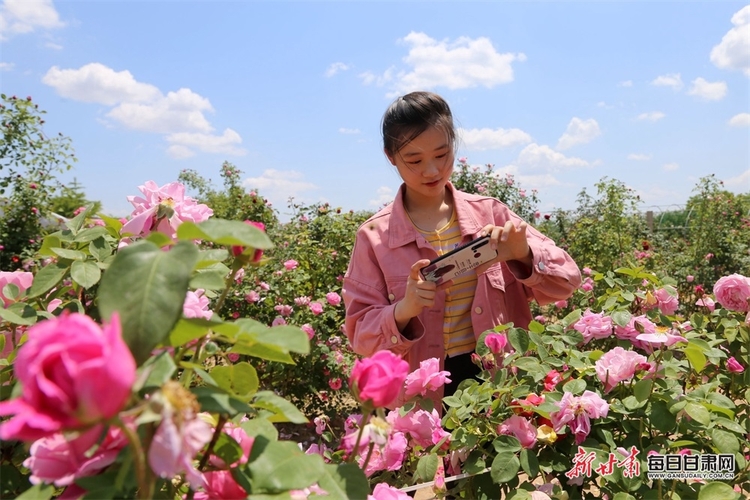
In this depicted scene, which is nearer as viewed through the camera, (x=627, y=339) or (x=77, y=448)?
(x=77, y=448)

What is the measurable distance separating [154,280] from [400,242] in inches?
53.8

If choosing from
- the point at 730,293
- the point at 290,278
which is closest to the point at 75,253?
the point at 730,293

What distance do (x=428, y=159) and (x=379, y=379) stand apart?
3.76 ft

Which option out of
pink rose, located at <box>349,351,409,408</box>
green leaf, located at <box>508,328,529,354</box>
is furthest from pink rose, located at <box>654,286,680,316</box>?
pink rose, located at <box>349,351,409,408</box>

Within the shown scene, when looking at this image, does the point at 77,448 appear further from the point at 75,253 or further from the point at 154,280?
the point at 75,253

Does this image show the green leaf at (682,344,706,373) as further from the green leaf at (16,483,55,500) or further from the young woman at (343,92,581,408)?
the green leaf at (16,483,55,500)

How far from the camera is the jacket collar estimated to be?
5.66ft

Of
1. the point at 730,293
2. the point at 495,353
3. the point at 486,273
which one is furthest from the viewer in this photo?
the point at 486,273

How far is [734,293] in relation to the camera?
1389mm

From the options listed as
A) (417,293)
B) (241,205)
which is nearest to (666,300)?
(417,293)

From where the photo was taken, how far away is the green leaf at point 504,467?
93 centimetres

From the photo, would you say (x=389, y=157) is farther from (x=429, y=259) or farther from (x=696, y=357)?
(x=696, y=357)

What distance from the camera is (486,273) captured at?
1684 millimetres

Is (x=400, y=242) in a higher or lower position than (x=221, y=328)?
higher
